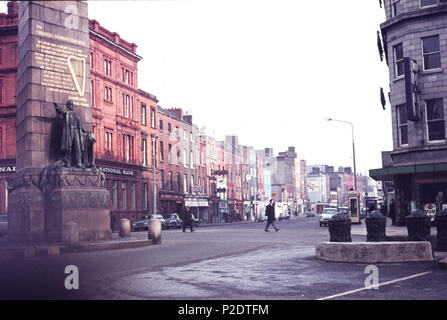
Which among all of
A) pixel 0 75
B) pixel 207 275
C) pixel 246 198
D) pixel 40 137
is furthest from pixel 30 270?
pixel 246 198

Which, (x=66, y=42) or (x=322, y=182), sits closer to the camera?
(x=66, y=42)

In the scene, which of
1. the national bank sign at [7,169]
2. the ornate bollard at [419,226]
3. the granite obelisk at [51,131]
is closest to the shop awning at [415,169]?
the ornate bollard at [419,226]

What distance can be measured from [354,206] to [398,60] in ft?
49.0

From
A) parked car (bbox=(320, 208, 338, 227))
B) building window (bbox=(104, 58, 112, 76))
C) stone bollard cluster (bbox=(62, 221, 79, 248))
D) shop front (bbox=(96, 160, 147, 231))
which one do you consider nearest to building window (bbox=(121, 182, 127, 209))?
shop front (bbox=(96, 160, 147, 231))

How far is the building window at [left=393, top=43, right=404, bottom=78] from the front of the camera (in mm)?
29992

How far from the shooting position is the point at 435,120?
92.3ft

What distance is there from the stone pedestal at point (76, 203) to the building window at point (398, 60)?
19.5 m

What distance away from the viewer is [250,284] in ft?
28.8

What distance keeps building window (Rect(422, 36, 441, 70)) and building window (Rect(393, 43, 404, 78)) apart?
52.7 inches

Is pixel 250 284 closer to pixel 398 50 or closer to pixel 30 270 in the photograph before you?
pixel 30 270

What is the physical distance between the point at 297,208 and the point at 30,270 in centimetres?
12775

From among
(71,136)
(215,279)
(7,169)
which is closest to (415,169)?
(71,136)

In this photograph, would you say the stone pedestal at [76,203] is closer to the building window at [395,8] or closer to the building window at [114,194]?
the building window at [395,8]
